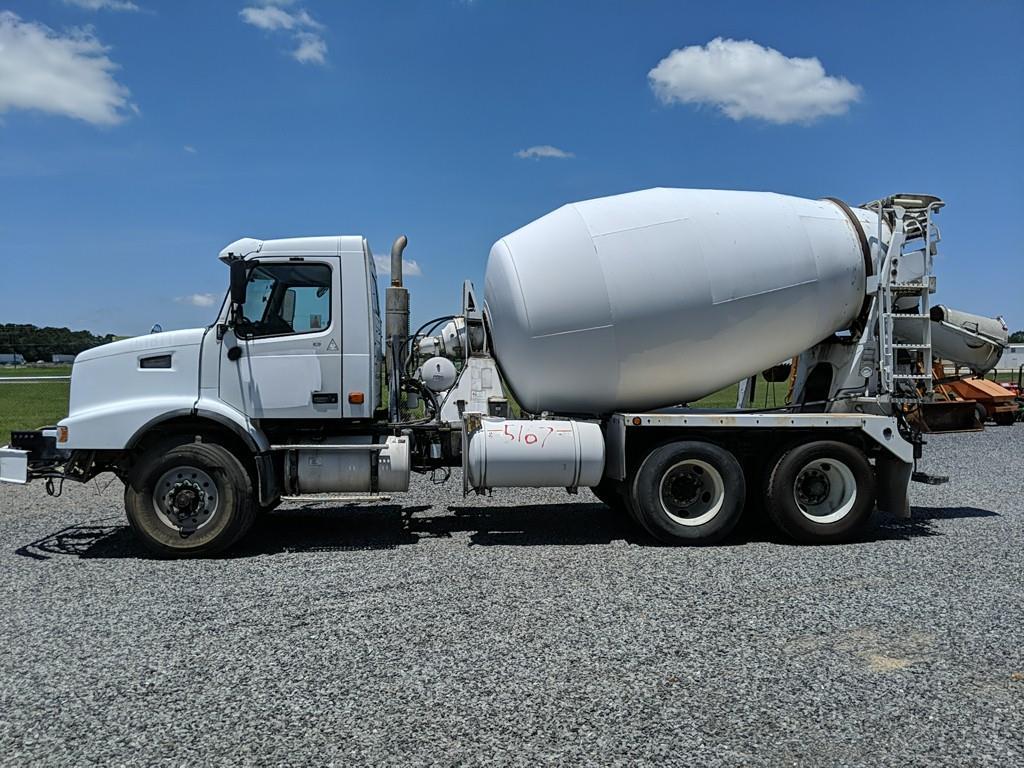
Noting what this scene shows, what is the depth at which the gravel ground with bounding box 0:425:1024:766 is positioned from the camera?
3.56 meters

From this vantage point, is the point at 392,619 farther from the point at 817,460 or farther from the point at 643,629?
the point at 817,460

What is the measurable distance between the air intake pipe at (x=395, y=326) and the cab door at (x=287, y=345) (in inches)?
23.1

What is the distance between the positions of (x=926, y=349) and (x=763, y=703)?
5462 mm

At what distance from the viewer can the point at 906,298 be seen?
8.05 m

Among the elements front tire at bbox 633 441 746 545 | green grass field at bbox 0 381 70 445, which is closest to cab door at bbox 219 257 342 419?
front tire at bbox 633 441 746 545

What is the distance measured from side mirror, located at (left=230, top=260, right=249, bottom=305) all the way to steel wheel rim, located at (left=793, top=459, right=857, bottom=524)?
571 centimetres

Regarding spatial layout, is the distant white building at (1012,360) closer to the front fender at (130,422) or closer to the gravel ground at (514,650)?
the gravel ground at (514,650)

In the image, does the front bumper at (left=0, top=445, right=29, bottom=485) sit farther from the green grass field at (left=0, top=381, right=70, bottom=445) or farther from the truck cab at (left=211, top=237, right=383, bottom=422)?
the green grass field at (left=0, top=381, right=70, bottom=445)

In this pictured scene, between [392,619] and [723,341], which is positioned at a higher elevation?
[723,341]

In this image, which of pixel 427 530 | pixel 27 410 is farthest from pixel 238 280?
pixel 27 410

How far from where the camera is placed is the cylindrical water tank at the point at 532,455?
729cm

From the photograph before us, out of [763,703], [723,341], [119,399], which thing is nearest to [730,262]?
[723,341]

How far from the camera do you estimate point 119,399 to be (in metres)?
7.20

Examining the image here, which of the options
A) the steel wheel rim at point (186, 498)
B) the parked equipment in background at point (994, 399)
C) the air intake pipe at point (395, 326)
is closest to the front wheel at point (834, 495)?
the air intake pipe at point (395, 326)
